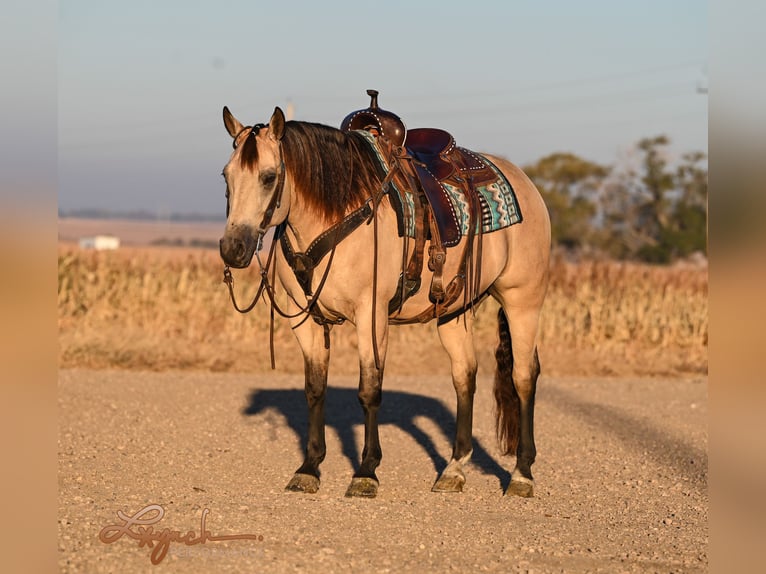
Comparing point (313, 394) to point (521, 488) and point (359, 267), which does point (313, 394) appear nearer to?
point (359, 267)

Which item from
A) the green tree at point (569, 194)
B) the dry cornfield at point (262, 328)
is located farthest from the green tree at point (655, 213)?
the dry cornfield at point (262, 328)

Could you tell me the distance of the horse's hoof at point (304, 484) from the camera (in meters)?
7.75

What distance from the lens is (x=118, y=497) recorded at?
7.41 meters

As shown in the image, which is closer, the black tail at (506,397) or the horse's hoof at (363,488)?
the horse's hoof at (363,488)

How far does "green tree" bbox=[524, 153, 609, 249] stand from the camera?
54906mm

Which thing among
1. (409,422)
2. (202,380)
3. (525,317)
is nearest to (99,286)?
(202,380)

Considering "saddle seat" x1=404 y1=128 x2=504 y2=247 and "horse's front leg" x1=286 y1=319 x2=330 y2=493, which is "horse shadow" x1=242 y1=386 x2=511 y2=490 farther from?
"saddle seat" x1=404 y1=128 x2=504 y2=247

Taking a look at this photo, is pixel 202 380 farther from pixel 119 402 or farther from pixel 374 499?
pixel 374 499

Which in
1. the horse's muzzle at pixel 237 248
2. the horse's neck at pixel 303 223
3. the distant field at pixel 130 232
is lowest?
the horse's muzzle at pixel 237 248

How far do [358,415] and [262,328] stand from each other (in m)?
6.53

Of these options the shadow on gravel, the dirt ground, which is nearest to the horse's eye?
the dirt ground

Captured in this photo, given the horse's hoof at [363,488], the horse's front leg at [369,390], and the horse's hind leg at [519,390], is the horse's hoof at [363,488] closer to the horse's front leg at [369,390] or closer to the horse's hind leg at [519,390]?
the horse's front leg at [369,390]

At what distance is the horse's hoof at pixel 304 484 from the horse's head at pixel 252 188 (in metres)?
1.93
